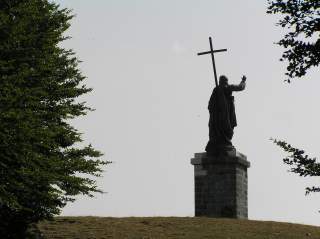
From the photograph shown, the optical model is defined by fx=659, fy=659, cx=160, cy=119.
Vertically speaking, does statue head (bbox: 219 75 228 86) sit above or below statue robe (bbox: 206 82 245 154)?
above

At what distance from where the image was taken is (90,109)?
24.4 metres

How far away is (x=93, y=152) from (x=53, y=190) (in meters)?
3.14

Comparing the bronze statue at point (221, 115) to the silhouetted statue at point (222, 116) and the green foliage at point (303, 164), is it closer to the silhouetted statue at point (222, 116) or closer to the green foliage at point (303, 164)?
the silhouetted statue at point (222, 116)

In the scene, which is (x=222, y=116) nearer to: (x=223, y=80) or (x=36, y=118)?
(x=223, y=80)

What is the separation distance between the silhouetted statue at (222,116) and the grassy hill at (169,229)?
469 cm

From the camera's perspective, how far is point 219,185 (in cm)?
2827

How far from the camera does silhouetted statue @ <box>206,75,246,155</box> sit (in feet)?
94.2

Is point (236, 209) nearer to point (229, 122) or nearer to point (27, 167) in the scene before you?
point (229, 122)

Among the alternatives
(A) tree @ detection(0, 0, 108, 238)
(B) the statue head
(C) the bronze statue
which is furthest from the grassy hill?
(B) the statue head

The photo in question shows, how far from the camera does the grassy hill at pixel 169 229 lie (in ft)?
71.1

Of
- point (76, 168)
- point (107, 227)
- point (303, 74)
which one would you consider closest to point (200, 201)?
point (107, 227)

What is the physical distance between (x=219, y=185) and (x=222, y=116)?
3.05 m

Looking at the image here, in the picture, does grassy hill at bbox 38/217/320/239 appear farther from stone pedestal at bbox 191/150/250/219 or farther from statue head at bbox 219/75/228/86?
statue head at bbox 219/75/228/86

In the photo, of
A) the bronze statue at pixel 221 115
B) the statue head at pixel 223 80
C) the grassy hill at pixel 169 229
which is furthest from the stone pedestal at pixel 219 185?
the statue head at pixel 223 80
